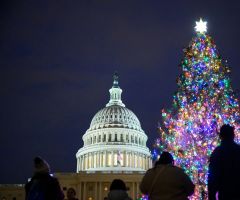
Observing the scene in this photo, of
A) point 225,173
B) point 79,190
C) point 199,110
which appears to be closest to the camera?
point 225,173

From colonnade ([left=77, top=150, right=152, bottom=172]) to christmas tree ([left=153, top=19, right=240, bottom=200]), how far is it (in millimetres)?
76468

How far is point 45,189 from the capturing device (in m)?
9.59

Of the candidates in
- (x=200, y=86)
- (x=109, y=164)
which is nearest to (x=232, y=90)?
(x=200, y=86)

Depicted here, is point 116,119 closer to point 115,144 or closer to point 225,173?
point 115,144

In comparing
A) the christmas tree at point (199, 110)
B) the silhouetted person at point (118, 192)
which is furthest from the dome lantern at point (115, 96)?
the silhouetted person at point (118, 192)

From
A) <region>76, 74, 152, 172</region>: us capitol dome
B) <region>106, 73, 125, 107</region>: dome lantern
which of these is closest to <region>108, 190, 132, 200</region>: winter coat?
<region>76, 74, 152, 172</region>: us capitol dome

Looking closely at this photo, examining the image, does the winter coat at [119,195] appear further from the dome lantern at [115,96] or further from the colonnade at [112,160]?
the dome lantern at [115,96]

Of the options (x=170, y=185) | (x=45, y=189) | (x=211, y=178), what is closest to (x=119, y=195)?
(x=45, y=189)

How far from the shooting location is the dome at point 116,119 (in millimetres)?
121062

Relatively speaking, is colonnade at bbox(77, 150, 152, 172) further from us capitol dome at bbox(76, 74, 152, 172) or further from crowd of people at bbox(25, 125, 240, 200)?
crowd of people at bbox(25, 125, 240, 200)

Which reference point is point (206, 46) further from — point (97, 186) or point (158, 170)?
point (97, 186)

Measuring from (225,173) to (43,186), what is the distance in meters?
3.90

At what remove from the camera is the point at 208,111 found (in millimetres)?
33375

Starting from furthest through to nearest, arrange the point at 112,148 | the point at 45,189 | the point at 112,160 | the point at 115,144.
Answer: the point at 115,144 → the point at 112,148 → the point at 112,160 → the point at 45,189
